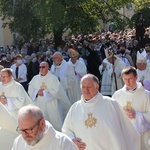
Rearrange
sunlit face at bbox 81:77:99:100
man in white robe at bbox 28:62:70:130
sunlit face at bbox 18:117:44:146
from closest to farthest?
sunlit face at bbox 18:117:44:146
sunlit face at bbox 81:77:99:100
man in white robe at bbox 28:62:70:130

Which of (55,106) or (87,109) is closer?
(87,109)

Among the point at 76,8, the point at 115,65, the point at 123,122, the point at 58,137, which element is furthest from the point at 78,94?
the point at 76,8

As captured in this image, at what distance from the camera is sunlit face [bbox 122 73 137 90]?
526cm

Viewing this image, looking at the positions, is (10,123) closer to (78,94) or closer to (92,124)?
(92,124)

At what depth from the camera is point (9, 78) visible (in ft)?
24.3

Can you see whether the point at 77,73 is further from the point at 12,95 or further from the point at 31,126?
the point at 31,126

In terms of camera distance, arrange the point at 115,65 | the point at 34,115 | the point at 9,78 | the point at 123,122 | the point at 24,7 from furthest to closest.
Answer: the point at 24,7
the point at 115,65
the point at 9,78
the point at 123,122
the point at 34,115

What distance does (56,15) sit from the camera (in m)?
18.0

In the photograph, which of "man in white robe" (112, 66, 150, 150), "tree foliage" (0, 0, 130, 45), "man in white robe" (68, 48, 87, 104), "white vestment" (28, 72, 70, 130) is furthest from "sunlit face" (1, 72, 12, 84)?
"tree foliage" (0, 0, 130, 45)

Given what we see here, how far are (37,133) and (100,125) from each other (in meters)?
1.78

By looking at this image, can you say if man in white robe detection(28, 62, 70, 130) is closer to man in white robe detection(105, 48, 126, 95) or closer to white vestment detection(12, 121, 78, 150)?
man in white robe detection(105, 48, 126, 95)

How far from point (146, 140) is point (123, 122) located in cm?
91

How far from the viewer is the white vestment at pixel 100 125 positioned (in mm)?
4695

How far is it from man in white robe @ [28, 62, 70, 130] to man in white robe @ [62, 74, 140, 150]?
360 centimetres
